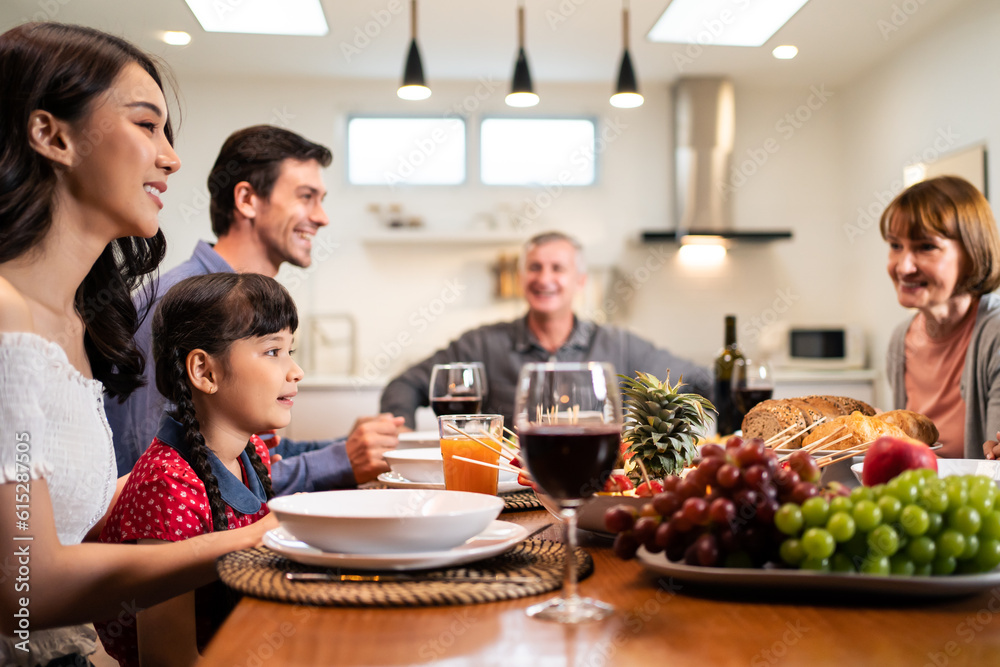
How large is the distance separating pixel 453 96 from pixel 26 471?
4.96 metres

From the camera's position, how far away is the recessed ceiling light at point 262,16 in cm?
421

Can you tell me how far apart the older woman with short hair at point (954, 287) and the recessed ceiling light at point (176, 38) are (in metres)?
3.84

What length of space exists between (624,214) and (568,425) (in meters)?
5.12

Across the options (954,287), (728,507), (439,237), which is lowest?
(728,507)

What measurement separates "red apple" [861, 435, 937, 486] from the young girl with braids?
905 millimetres

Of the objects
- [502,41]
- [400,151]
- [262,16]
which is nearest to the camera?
[262,16]

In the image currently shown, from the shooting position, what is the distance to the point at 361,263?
5512mm

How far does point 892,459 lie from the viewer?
2.75 ft

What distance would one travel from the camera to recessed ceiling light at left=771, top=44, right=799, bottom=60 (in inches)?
191

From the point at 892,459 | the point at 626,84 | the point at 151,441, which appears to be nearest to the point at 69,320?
the point at 151,441

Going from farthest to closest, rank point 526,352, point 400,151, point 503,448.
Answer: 1. point 400,151
2. point 526,352
3. point 503,448

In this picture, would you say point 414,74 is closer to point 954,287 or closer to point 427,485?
point 954,287

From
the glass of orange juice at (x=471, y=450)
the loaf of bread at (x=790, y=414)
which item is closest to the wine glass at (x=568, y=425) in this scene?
the glass of orange juice at (x=471, y=450)

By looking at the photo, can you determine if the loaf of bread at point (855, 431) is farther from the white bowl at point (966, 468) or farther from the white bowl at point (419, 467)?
the white bowl at point (419, 467)
